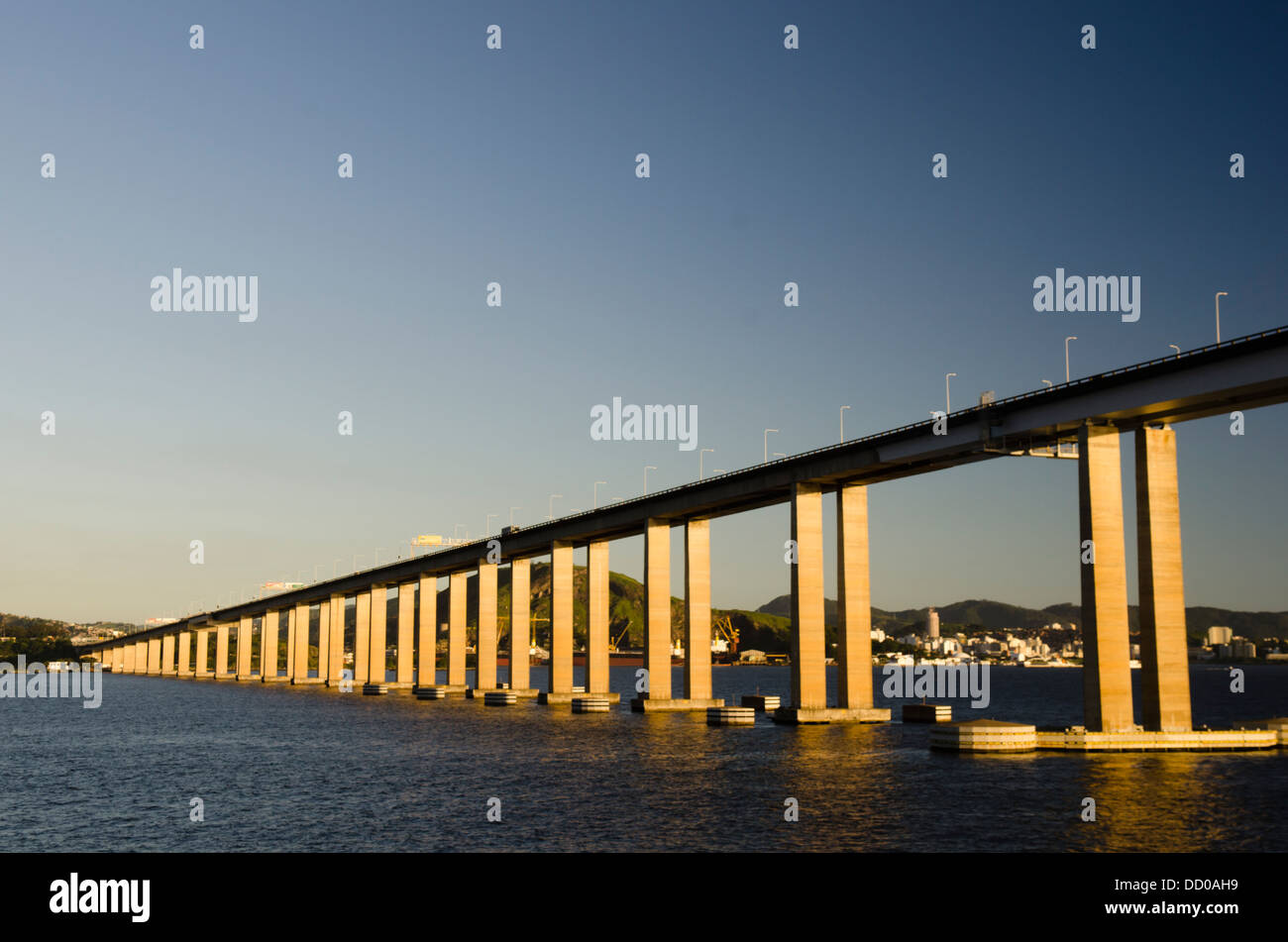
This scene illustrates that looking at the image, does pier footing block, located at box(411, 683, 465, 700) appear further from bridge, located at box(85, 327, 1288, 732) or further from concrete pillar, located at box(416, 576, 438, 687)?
bridge, located at box(85, 327, 1288, 732)

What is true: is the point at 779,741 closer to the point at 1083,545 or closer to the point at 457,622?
the point at 1083,545

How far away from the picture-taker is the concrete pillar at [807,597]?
93.3 meters

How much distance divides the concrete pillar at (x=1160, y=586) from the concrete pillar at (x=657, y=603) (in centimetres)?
5533

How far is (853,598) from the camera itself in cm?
9206

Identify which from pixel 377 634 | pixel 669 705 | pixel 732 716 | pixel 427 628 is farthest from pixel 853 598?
pixel 377 634

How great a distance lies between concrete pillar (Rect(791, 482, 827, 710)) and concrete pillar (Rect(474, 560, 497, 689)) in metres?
62.5

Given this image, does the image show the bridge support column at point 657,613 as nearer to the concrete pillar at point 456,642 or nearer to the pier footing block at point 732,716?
the pier footing block at point 732,716

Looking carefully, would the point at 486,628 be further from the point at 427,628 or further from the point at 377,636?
the point at 377,636

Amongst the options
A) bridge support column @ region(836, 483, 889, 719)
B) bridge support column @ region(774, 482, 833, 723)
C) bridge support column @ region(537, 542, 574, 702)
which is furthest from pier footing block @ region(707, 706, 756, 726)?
bridge support column @ region(537, 542, 574, 702)

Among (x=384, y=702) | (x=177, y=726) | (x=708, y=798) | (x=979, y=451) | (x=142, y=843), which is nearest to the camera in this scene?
(x=142, y=843)

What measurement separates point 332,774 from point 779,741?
3227 cm

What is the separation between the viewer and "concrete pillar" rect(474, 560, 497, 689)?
152 meters

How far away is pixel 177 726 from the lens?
11475cm
